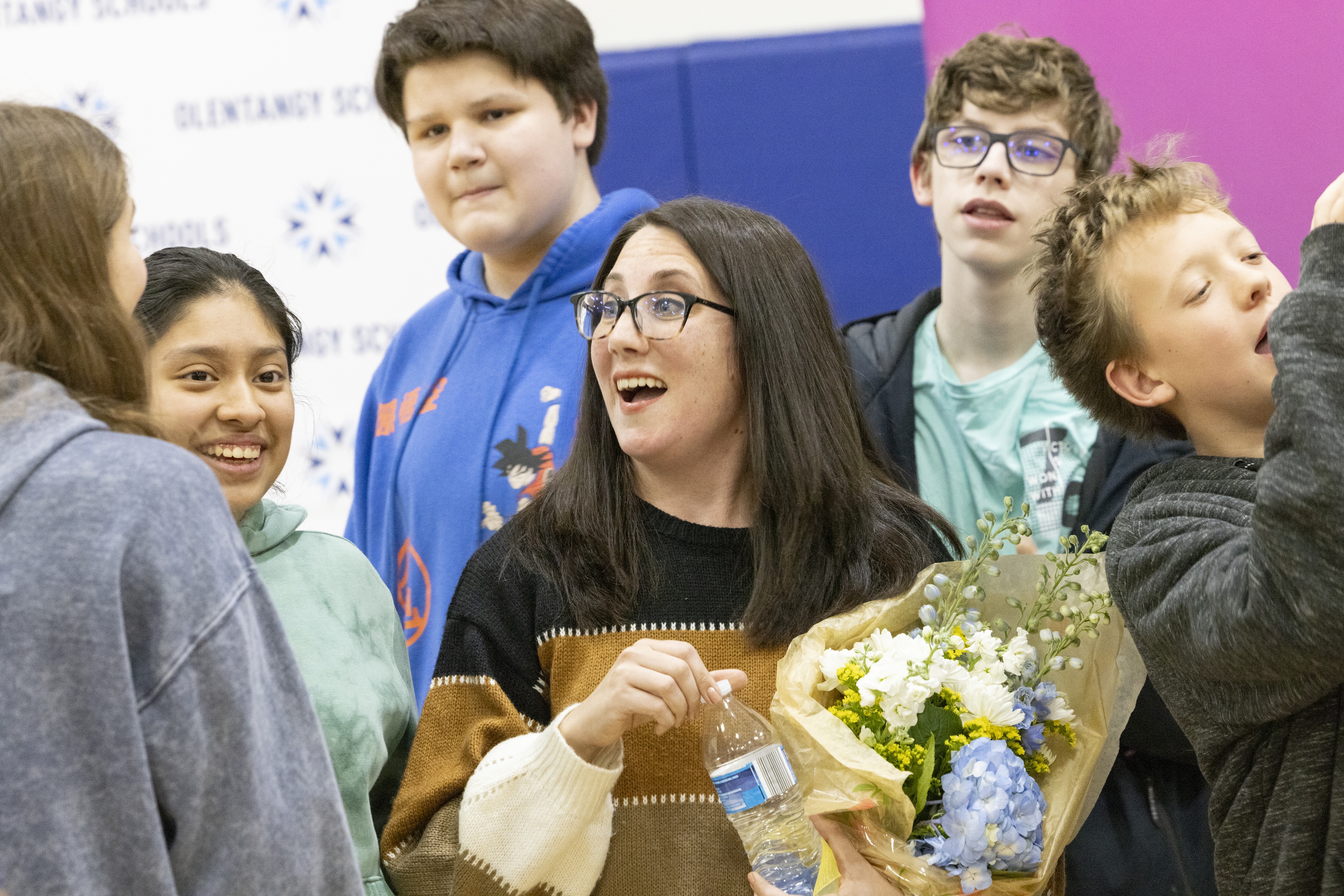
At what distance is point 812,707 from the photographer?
1509 millimetres

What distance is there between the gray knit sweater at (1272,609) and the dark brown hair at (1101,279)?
0.21 metres

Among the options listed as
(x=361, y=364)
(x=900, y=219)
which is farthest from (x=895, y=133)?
(x=361, y=364)

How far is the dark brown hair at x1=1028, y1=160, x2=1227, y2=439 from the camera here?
1590mm

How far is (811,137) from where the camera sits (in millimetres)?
3195

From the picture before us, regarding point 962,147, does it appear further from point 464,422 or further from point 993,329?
point 464,422

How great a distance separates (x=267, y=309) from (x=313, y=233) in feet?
4.81

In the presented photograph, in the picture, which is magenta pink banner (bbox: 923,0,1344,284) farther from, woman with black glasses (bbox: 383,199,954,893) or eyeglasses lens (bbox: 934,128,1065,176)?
woman with black glasses (bbox: 383,199,954,893)

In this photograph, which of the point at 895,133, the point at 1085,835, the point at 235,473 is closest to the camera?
the point at 235,473

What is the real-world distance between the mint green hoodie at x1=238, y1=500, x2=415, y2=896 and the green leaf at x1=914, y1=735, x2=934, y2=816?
71cm

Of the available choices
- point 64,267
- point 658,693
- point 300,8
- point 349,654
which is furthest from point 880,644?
point 300,8


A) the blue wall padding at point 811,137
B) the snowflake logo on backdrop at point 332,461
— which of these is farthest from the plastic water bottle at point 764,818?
the snowflake logo on backdrop at point 332,461

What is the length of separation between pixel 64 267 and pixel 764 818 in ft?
3.32

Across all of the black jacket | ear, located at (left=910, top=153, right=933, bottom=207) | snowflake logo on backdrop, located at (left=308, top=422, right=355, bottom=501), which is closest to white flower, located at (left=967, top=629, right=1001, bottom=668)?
the black jacket

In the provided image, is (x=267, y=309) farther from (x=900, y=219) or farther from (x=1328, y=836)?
(x=900, y=219)
